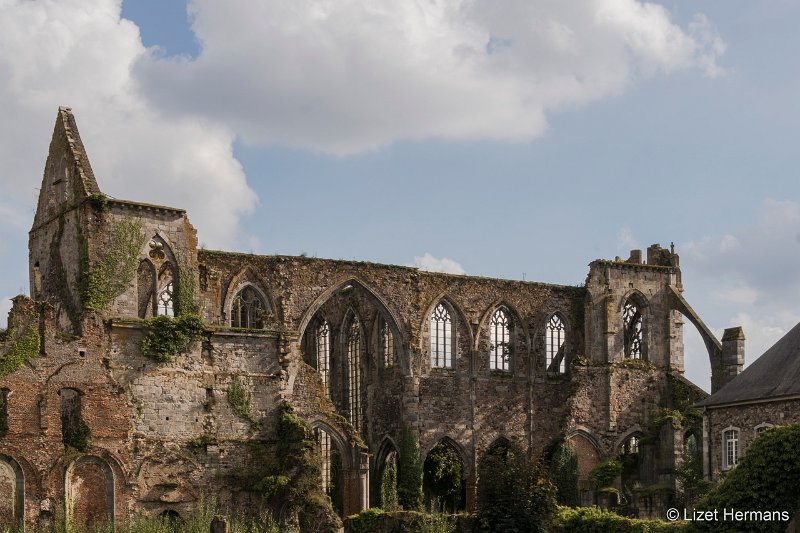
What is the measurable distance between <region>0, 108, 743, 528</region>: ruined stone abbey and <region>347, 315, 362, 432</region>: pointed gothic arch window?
0.07 metres

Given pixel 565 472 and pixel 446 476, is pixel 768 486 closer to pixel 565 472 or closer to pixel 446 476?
pixel 565 472

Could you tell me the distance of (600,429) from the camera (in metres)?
45.2

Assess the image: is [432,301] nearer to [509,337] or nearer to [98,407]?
[509,337]

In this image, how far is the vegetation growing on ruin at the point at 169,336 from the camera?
1417 inches

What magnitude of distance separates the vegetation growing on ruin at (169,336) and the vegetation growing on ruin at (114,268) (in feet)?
5.90

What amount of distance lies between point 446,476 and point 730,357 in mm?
10179

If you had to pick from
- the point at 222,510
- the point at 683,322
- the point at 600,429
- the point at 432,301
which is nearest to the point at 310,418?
the point at 222,510

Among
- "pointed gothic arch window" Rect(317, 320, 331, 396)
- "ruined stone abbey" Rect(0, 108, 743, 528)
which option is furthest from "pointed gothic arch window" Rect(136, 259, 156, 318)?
"pointed gothic arch window" Rect(317, 320, 331, 396)

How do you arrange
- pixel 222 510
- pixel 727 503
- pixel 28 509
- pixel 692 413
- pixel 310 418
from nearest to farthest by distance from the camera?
pixel 727 503
pixel 28 509
pixel 222 510
pixel 310 418
pixel 692 413

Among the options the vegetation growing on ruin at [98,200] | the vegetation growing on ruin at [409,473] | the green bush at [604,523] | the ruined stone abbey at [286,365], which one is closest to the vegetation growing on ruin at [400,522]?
the green bush at [604,523]

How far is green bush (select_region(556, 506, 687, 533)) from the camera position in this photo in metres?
31.1

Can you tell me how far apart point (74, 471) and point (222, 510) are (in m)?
4.12

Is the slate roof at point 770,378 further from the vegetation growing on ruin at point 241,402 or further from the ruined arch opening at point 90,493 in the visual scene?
the ruined arch opening at point 90,493

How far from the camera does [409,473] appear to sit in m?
43.2
